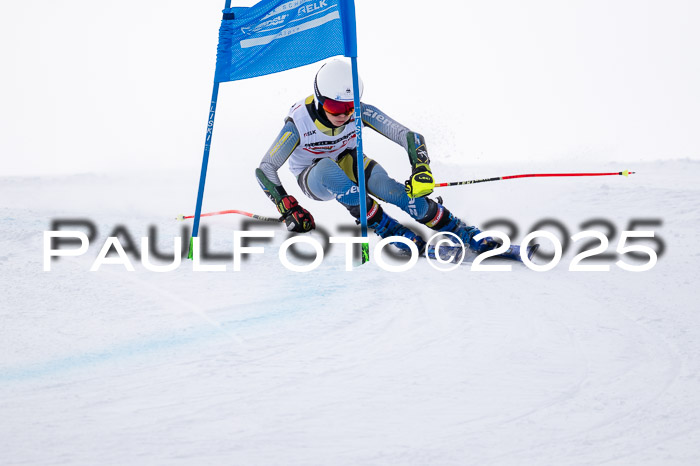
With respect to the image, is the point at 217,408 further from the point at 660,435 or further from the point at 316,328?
the point at 660,435

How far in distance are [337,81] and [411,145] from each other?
0.75 metres

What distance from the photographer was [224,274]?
16.0 feet

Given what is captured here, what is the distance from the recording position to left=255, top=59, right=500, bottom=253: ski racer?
5391mm

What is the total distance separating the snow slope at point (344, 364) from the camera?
8.05 ft

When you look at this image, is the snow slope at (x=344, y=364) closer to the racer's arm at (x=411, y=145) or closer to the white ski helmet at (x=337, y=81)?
the racer's arm at (x=411, y=145)

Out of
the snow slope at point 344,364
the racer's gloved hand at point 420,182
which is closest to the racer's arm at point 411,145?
the racer's gloved hand at point 420,182

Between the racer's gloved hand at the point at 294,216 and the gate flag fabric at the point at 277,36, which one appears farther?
the racer's gloved hand at the point at 294,216

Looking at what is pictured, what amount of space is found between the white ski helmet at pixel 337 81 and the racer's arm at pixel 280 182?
19.6 inches

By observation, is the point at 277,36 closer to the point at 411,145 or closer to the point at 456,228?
the point at 411,145

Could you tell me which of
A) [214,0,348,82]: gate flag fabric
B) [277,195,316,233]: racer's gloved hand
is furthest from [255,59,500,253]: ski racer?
[214,0,348,82]: gate flag fabric

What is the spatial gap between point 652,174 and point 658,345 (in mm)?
7470

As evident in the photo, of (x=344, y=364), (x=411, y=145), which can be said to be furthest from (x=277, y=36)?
(x=344, y=364)

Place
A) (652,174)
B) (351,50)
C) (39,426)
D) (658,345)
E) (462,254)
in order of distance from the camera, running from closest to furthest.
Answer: (39,426), (658,345), (351,50), (462,254), (652,174)

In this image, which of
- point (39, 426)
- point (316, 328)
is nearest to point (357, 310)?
point (316, 328)
